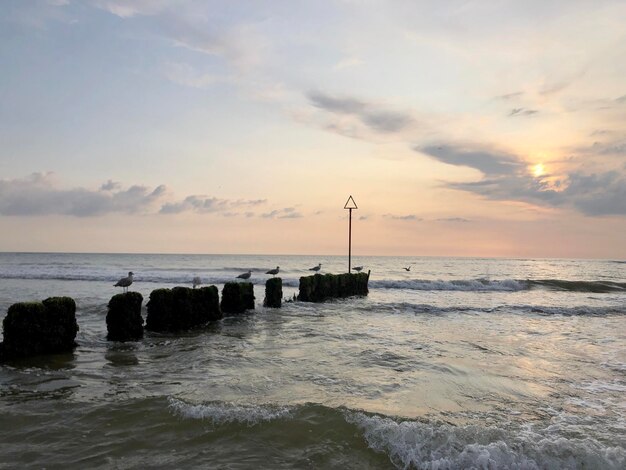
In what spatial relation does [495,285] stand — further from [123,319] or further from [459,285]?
[123,319]

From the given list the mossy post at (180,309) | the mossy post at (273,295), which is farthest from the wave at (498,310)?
the mossy post at (180,309)

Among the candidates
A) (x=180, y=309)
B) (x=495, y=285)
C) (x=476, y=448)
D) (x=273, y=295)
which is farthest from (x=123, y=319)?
(x=495, y=285)

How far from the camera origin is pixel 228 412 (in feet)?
19.2

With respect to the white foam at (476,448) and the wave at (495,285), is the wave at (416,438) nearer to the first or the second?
the white foam at (476,448)

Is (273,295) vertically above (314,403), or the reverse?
(273,295)

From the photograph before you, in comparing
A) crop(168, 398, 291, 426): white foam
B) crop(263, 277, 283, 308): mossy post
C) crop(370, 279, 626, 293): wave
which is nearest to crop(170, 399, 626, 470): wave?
crop(168, 398, 291, 426): white foam

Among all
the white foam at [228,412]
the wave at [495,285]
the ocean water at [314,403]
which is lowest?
the wave at [495,285]

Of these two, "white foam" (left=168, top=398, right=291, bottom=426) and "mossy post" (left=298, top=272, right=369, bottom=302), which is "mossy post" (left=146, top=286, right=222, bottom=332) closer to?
"white foam" (left=168, top=398, right=291, bottom=426)

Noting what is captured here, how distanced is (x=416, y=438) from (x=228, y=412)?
7.22 feet

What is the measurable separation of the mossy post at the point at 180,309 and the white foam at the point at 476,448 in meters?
8.26

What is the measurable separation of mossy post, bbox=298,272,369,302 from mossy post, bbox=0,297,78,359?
42.6 feet

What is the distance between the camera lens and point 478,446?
16.6 feet

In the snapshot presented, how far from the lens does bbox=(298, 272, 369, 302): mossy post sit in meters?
22.2

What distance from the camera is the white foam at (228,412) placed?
18.7 ft
